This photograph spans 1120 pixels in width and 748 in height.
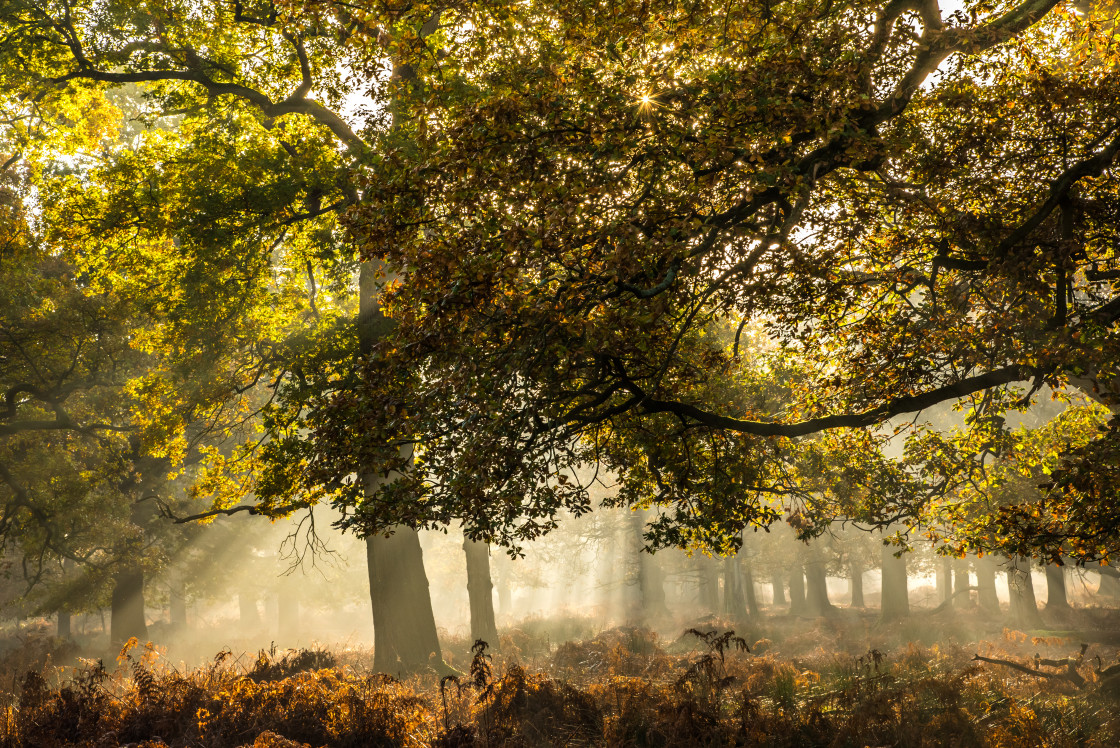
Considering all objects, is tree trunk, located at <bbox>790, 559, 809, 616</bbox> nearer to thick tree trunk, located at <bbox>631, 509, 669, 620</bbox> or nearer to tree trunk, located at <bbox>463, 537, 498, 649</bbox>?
thick tree trunk, located at <bbox>631, 509, 669, 620</bbox>

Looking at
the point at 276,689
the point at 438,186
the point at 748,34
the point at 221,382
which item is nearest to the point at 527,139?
the point at 438,186

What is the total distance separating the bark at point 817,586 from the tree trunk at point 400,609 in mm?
25511

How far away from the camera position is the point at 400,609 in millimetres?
14789

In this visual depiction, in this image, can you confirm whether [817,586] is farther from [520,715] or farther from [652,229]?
[652,229]

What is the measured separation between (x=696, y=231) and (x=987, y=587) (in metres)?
34.3

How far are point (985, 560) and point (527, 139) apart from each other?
115 feet

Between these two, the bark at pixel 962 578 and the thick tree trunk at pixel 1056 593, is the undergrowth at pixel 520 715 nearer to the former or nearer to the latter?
the thick tree trunk at pixel 1056 593

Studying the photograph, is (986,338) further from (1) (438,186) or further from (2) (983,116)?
(1) (438,186)

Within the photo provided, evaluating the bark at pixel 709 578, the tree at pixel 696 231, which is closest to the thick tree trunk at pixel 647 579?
the bark at pixel 709 578

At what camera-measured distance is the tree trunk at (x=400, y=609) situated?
14656 millimetres

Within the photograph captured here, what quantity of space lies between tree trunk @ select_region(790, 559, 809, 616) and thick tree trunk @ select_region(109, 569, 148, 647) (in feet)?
106

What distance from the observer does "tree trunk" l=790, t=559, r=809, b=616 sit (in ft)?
129

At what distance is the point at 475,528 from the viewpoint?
6793mm

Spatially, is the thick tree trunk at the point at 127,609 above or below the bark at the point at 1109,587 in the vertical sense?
above
